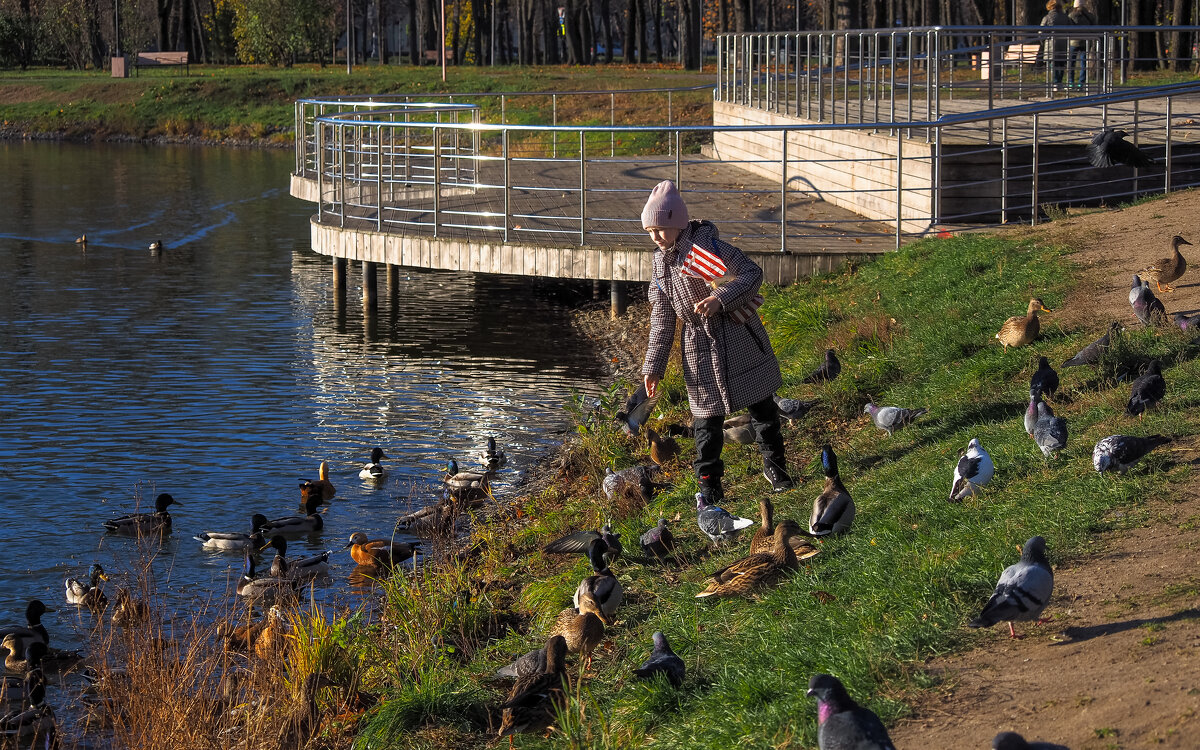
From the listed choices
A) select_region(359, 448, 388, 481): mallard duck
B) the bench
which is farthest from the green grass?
the bench

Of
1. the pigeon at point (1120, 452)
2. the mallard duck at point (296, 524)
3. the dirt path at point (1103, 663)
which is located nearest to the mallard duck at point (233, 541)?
the mallard duck at point (296, 524)

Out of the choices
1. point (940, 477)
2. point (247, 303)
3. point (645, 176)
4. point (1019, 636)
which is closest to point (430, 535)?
point (940, 477)

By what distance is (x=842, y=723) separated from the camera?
14.8ft

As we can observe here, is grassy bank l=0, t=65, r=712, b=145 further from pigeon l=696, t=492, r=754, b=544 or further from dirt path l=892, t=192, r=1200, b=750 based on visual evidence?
dirt path l=892, t=192, r=1200, b=750

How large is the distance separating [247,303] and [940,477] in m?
15.5

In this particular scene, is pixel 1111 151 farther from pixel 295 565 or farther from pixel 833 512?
pixel 295 565

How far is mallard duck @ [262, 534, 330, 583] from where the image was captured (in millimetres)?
10117

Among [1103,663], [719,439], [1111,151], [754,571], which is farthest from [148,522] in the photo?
[1111,151]

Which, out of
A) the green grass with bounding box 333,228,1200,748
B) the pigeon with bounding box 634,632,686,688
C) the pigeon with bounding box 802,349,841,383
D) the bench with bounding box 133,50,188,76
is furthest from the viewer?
the bench with bounding box 133,50,188,76

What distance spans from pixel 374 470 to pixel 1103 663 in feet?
28.0

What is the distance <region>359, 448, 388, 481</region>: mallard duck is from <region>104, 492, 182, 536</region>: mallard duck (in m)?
1.81

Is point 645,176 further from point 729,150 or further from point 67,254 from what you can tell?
point 67,254

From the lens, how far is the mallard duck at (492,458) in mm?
12516

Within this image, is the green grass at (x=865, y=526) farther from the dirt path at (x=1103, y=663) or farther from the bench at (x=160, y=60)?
the bench at (x=160, y=60)
